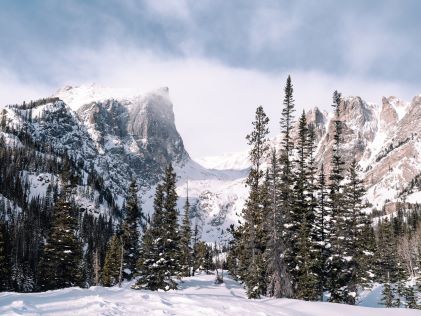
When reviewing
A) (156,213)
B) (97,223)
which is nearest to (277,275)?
(156,213)

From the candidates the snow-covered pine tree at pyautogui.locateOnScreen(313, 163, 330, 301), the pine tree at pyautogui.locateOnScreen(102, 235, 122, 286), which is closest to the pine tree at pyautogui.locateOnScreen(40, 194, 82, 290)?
the pine tree at pyautogui.locateOnScreen(102, 235, 122, 286)

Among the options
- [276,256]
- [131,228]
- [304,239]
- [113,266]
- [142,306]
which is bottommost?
[113,266]

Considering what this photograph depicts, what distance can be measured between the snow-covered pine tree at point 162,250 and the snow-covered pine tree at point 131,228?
6.66 meters

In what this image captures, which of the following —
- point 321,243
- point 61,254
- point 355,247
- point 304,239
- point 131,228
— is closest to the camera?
point 304,239

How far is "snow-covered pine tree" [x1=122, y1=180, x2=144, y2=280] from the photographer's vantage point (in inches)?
1993

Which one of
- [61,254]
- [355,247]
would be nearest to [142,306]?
[355,247]

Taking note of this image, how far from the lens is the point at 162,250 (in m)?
42.3

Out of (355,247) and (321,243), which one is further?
(355,247)

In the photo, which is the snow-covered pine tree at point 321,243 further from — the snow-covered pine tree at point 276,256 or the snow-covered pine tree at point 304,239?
the snow-covered pine tree at point 276,256

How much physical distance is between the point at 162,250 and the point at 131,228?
33.4ft

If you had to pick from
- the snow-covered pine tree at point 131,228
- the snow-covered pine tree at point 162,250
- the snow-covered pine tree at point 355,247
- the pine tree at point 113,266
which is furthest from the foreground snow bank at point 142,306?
the pine tree at point 113,266

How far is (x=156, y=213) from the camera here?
44375 mm

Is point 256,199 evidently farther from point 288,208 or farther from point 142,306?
point 142,306

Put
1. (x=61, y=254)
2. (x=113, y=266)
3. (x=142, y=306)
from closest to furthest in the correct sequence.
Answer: (x=142, y=306), (x=61, y=254), (x=113, y=266)
